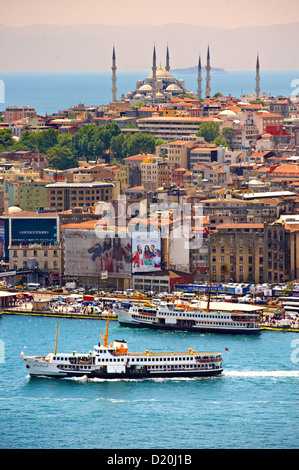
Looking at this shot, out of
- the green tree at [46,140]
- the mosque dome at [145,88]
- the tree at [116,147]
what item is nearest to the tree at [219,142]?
the tree at [116,147]

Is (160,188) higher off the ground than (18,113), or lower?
lower

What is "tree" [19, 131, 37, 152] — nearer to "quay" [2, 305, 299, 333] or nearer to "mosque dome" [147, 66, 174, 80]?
"quay" [2, 305, 299, 333]

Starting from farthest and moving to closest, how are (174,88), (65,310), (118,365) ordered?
(174,88)
(65,310)
(118,365)

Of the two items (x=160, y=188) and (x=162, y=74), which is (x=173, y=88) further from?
(x=160, y=188)

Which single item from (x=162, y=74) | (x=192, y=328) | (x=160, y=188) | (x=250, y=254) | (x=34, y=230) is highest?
(x=162, y=74)

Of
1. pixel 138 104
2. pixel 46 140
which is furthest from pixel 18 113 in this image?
pixel 46 140

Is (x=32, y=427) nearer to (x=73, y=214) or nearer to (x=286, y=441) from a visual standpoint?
(x=286, y=441)

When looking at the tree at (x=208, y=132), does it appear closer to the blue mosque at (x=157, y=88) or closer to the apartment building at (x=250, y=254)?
the blue mosque at (x=157, y=88)
